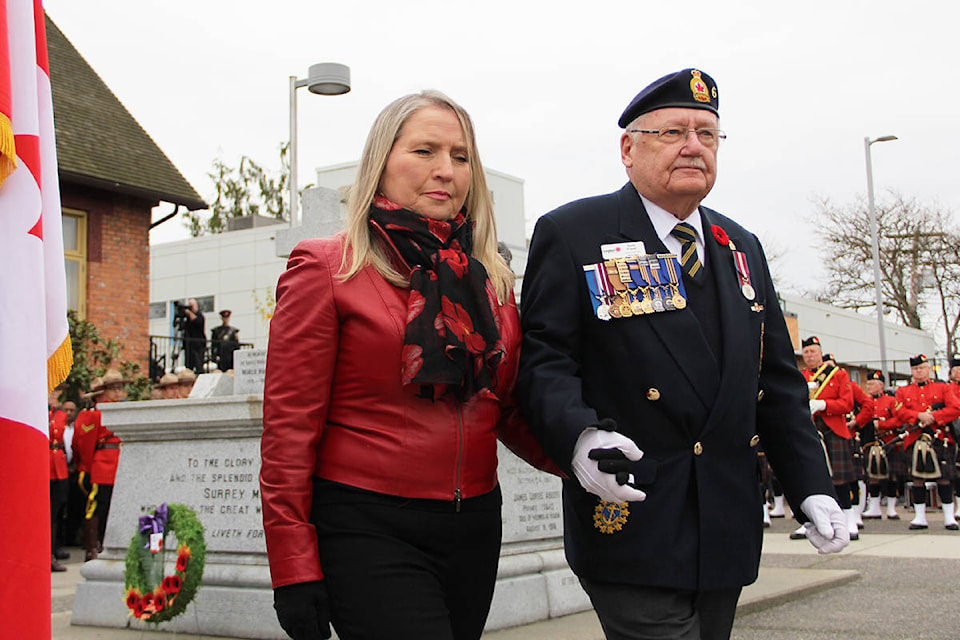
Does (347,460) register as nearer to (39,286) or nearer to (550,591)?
(39,286)

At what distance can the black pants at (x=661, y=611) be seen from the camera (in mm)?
2748

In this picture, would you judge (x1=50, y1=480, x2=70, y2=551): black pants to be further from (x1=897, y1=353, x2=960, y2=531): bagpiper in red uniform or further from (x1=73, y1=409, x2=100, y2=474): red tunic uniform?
(x1=897, y1=353, x2=960, y2=531): bagpiper in red uniform

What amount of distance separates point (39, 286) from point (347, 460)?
934 mm

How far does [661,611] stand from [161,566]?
12.4 feet

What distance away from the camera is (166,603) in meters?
5.64

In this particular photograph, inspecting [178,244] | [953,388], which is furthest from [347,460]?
[178,244]

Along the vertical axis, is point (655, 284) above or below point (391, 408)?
above

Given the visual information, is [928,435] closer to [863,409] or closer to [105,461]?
[863,409]

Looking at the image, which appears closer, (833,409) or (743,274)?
(743,274)

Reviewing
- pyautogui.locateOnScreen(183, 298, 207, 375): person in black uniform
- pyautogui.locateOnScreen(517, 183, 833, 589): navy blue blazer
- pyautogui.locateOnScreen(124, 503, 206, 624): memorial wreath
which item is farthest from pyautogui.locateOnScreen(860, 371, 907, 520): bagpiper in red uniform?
pyautogui.locateOnScreen(517, 183, 833, 589): navy blue blazer

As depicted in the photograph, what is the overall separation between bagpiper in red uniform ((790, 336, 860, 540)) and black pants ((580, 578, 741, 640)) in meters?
10.2

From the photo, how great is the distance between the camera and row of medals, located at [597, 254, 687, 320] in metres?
2.92

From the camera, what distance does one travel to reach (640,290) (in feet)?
9.64

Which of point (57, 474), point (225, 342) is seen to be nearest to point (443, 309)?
point (57, 474)
